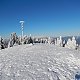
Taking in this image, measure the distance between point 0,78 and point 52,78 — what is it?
375 centimetres

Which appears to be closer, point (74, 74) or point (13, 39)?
point (74, 74)

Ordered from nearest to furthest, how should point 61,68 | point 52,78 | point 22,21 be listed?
point 52,78
point 61,68
point 22,21

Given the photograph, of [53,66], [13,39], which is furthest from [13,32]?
[53,66]

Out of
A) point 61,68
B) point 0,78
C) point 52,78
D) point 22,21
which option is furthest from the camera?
point 22,21

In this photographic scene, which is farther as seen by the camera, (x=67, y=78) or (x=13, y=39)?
(x=13, y=39)

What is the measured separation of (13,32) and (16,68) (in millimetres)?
60995

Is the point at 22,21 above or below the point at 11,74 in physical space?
above

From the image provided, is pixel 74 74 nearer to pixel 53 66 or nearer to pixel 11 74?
pixel 53 66

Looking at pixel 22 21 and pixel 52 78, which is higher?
pixel 22 21

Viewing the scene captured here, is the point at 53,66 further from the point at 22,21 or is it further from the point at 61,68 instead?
the point at 22,21

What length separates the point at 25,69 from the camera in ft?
44.5

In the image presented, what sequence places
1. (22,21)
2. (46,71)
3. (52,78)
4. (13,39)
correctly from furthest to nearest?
(13,39) < (22,21) < (46,71) < (52,78)

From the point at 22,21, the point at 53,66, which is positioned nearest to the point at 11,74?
the point at 53,66

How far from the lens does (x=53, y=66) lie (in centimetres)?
1484
